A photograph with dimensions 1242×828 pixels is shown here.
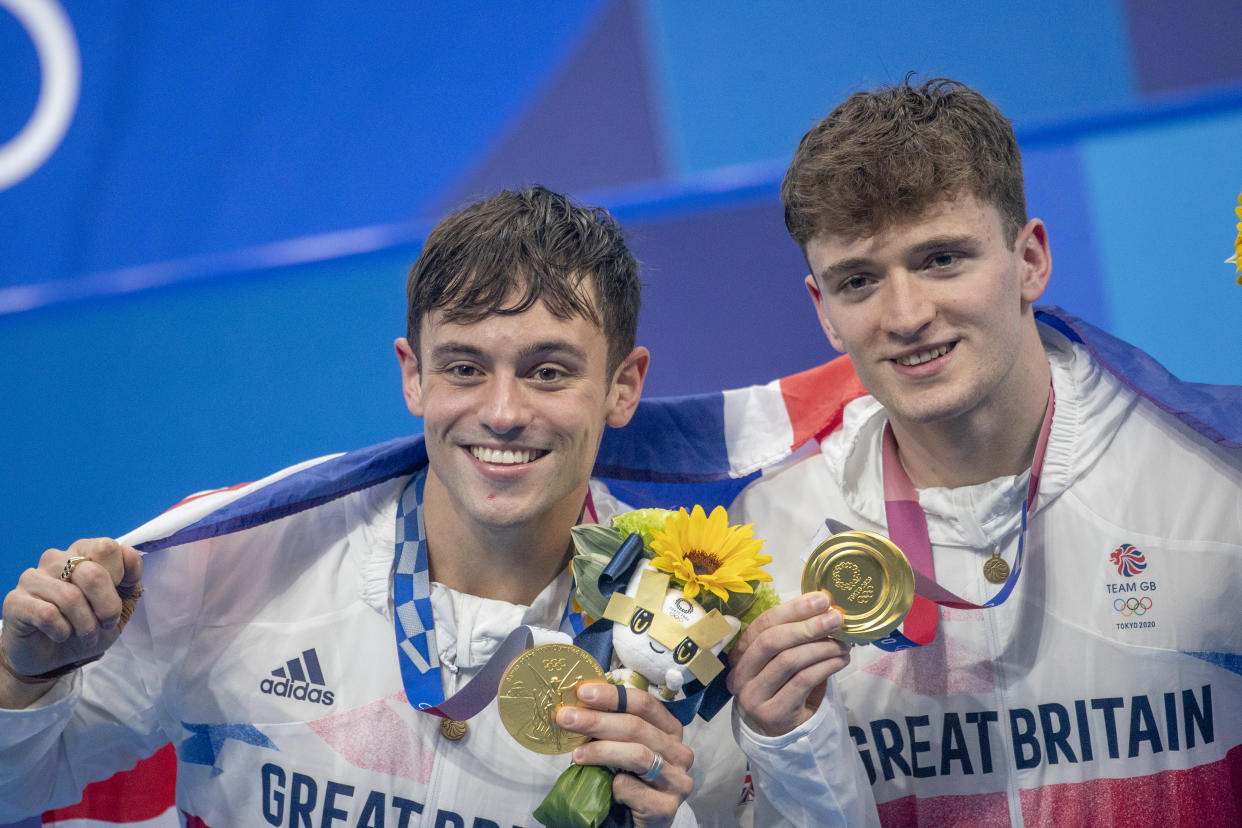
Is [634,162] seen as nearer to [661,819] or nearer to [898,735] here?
[898,735]

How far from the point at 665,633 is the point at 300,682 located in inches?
34.7

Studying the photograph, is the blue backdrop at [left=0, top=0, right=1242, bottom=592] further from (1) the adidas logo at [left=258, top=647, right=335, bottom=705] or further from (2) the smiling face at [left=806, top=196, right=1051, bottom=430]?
(1) the adidas logo at [left=258, top=647, right=335, bottom=705]

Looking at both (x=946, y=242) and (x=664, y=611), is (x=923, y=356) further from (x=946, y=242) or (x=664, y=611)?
(x=664, y=611)

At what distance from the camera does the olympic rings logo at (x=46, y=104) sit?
380 cm

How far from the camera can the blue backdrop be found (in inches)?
134

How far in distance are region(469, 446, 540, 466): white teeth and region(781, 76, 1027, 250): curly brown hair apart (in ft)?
2.37

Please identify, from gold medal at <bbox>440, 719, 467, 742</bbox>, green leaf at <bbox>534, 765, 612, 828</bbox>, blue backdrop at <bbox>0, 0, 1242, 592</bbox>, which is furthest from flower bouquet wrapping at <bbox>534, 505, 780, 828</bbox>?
blue backdrop at <bbox>0, 0, 1242, 592</bbox>

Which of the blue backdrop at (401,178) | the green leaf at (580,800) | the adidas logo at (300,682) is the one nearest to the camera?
the green leaf at (580,800)

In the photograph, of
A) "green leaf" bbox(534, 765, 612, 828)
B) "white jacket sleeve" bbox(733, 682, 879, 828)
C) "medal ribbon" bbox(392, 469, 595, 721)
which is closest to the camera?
"green leaf" bbox(534, 765, 612, 828)

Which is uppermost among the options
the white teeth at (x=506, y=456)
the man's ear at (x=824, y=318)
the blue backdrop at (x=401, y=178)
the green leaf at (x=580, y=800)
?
the blue backdrop at (x=401, y=178)

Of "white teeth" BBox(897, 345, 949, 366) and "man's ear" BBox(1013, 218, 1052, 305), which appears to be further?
"man's ear" BBox(1013, 218, 1052, 305)

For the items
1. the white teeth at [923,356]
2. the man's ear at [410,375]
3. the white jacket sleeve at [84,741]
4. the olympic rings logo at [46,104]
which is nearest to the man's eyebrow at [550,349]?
the man's ear at [410,375]

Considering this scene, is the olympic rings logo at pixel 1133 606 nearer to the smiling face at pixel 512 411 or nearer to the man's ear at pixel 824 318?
the man's ear at pixel 824 318

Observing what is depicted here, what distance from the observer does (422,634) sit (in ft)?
7.52
